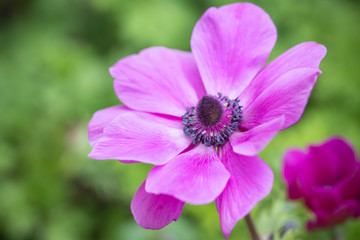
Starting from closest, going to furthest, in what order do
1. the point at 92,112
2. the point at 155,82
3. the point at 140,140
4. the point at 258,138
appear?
the point at 258,138, the point at 140,140, the point at 155,82, the point at 92,112

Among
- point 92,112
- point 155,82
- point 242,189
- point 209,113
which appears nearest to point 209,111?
point 209,113

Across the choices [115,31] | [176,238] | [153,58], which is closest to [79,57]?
[115,31]

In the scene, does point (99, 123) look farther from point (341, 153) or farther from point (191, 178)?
point (341, 153)

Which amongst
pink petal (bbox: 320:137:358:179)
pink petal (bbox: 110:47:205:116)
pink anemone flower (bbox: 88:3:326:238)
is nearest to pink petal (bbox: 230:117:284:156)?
pink anemone flower (bbox: 88:3:326:238)

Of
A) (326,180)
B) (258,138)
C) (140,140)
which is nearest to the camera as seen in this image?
(258,138)

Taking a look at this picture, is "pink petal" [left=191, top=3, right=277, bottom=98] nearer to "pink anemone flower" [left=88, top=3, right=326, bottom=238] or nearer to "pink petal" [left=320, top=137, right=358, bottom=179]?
"pink anemone flower" [left=88, top=3, right=326, bottom=238]

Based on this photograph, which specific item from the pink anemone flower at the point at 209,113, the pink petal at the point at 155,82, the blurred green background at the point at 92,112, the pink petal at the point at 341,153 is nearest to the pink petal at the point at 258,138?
the pink anemone flower at the point at 209,113
